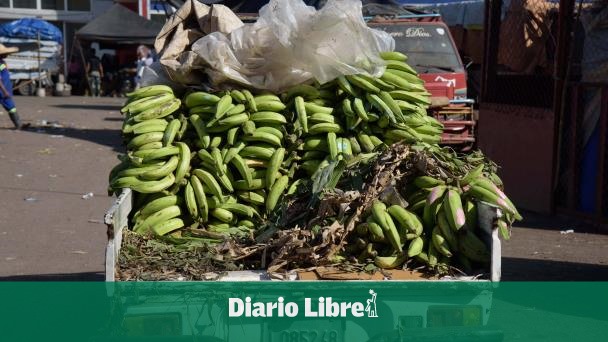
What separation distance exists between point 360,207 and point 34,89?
33827 millimetres

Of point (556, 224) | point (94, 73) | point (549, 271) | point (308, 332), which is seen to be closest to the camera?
point (308, 332)

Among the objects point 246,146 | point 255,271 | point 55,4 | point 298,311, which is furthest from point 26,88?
point 298,311

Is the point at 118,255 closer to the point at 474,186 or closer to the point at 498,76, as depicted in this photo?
the point at 474,186

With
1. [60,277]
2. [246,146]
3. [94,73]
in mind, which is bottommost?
[94,73]

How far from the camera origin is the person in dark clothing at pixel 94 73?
3659 centimetres

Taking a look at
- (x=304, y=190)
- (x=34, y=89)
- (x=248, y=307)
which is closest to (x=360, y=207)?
(x=304, y=190)

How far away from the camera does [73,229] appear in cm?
1051

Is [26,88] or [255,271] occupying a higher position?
[255,271]

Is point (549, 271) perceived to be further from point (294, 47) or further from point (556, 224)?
point (294, 47)

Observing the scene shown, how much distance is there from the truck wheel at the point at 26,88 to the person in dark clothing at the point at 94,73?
2.25 meters

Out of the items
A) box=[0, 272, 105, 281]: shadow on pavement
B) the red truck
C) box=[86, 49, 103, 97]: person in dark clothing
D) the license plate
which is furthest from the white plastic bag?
box=[86, 49, 103, 97]: person in dark clothing

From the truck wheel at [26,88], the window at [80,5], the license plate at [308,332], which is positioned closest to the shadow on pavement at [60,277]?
the license plate at [308,332]

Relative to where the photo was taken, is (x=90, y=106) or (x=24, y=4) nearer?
(x=90, y=106)

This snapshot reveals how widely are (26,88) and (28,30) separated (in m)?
2.28
